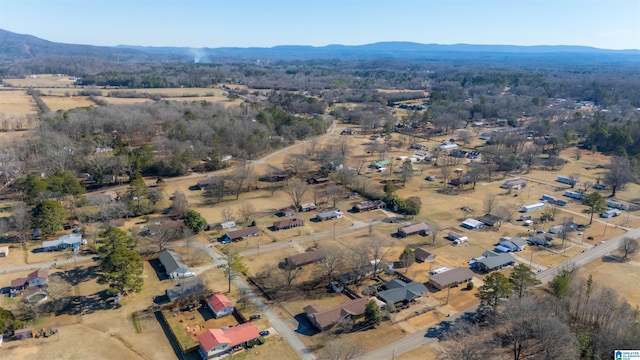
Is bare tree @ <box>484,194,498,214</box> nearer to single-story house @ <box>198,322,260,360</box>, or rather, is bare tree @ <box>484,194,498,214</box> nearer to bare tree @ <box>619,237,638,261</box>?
bare tree @ <box>619,237,638,261</box>

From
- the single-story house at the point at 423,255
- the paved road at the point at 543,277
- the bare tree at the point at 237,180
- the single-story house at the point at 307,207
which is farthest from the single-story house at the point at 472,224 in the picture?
the bare tree at the point at 237,180

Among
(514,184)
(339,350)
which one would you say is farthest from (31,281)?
(514,184)

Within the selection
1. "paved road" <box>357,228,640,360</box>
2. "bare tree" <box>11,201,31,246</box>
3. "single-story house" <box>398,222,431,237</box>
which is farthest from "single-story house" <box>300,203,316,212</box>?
"bare tree" <box>11,201,31,246</box>

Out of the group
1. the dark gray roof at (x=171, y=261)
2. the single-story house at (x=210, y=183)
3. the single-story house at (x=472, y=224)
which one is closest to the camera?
the dark gray roof at (x=171, y=261)

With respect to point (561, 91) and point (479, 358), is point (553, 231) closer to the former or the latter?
point (479, 358)

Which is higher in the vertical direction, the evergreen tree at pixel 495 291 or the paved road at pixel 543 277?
the evergreen tree at pixel 495 291

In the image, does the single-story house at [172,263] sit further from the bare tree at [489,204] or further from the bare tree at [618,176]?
the bare tree at [618,176]

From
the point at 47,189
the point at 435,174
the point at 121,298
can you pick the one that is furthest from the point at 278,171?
the point at 121,298

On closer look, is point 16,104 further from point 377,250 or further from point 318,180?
point 377,250
